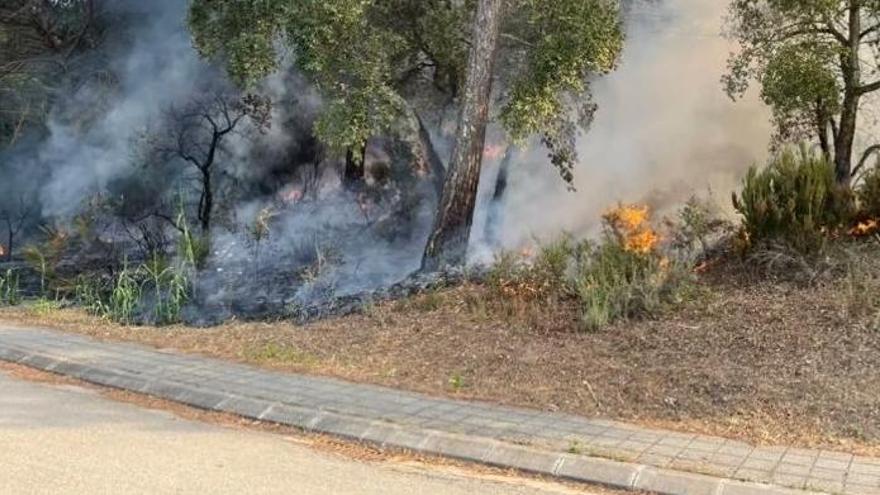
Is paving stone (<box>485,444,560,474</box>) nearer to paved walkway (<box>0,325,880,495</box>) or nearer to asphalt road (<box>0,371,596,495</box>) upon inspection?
paved walkway (<box>0,325,880,495</box>)

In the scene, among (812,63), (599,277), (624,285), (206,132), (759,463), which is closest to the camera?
(759,463)

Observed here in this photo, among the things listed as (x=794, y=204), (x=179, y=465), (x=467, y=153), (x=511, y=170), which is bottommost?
(x=179, y=465)

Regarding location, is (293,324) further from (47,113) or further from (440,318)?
(47,113)

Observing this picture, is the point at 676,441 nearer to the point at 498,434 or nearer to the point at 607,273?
the point at 498,434

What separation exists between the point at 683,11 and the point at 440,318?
26.0 feet

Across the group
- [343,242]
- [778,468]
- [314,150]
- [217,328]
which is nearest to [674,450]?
[778,468]

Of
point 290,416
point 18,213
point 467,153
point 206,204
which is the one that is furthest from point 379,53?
point 18,213

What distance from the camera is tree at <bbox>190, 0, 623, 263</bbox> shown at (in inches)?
443

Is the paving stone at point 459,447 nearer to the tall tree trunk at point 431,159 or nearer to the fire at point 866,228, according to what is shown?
the fire at point 866,228

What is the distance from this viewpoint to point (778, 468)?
17.8 ft

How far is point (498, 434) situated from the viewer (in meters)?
6.15

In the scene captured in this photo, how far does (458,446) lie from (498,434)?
0.32 metres

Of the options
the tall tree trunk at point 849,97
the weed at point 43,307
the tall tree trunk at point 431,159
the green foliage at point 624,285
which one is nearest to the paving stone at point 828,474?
the green foliage at point 624,285

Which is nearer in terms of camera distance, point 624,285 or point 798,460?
point 798,460
